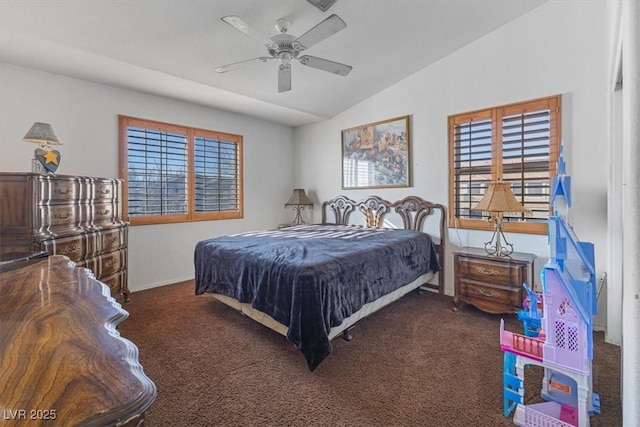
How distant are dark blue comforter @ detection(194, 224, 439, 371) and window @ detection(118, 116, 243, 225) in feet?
4.63

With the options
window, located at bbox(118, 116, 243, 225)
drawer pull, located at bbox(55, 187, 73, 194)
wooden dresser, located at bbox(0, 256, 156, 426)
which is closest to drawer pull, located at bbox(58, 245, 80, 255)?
drawer pull, located at bbox(55, 187, 73, 194)

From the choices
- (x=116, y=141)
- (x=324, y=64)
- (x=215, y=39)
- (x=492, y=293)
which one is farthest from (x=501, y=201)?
(x=116, y=141)

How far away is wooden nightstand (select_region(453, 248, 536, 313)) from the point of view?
2779mm

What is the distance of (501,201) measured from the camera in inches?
111

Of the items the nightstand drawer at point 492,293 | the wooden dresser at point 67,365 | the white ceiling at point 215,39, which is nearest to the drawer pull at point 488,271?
the nightstand drawer at point 492,293

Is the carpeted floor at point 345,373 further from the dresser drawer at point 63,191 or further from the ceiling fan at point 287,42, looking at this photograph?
the ceiling fan at point 287,42

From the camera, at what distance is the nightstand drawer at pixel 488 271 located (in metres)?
2.80

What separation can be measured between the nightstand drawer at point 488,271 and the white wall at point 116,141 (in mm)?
3460

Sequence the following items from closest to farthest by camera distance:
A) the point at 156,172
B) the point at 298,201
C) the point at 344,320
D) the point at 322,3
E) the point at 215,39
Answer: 1. the point at 344,320
2. the point at 322,3
3. the point at 215,39
4. the point at 156,172
5. the point at 298,201

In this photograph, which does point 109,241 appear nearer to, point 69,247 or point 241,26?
point 69,247

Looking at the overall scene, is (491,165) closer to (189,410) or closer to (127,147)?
(189,410)

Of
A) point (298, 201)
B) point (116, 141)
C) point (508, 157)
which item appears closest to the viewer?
point (508, 157)

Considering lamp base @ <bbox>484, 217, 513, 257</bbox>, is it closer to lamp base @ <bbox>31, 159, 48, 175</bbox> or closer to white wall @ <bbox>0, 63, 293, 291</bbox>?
white wall @ <bbox>0, 63, 293, 291</bbox>

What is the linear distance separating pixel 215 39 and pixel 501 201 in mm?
3142
